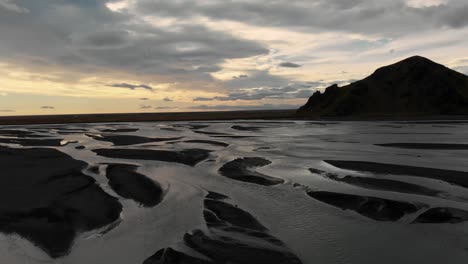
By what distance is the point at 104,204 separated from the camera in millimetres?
14555

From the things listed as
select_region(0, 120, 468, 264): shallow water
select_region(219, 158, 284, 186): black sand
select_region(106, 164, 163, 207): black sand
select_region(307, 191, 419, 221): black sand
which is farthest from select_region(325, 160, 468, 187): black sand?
select_region(106, 164, 163, 207): black sand

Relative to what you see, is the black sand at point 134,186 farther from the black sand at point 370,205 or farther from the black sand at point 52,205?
the black sand at point 370,205

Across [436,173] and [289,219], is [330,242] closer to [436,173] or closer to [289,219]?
[289,219]

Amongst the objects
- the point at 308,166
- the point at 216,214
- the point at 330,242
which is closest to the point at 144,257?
the point at 216,214

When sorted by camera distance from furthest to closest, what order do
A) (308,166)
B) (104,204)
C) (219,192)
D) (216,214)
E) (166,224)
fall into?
1. (308,166)
2. (219,192)
3. (104,204)
4. (216,214)
5. (166,224)

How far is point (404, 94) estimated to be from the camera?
118 metres

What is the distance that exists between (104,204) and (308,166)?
13.1 m

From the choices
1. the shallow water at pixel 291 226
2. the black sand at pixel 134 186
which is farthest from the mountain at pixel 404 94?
the black sand at pixel 134 186

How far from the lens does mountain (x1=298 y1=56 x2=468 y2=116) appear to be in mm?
110250

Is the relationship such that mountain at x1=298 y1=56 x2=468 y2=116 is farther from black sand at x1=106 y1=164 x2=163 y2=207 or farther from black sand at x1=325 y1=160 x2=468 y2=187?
black sand at x1=106 y1=164 x2=163 y2=207

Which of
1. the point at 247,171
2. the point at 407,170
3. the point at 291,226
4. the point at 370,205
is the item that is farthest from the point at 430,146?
the point at 291,226

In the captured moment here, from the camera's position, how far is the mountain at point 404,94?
110250mm

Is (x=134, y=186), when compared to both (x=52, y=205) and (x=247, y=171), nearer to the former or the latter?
(x=52, y=205)

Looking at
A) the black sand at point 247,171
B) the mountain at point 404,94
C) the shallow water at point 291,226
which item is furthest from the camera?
the mountain at point 404,94
